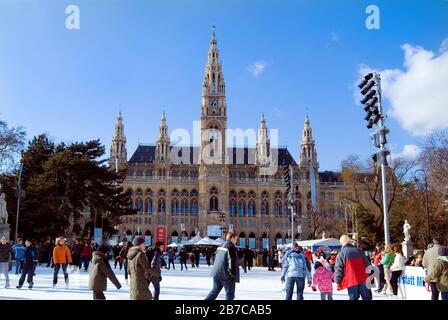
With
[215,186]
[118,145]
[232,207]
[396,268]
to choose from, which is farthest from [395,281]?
[118,145]

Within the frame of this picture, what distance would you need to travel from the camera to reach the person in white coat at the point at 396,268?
42.9 ft

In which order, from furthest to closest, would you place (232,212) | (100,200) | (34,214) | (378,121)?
(232,212), (100,200), (34,214), (378,121)

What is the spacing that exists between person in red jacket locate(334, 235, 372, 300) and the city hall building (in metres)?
68.4

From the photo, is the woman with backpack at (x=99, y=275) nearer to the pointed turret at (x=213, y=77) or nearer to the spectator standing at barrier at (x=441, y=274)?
the spectator standing at barrier at (x=441, y=274)

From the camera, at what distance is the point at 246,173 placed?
81750 mm

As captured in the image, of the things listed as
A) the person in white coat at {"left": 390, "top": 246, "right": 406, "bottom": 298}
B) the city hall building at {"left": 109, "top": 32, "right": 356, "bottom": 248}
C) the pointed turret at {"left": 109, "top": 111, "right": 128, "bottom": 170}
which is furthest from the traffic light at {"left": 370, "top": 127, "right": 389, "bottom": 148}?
the pointed turret at {"left": 109, "top": 111, "right": 128, "bottom": 170}

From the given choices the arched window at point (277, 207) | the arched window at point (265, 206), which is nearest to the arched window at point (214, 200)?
the arched window at point (265, 206)

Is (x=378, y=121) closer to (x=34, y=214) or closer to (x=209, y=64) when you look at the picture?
(x=34, y=214)

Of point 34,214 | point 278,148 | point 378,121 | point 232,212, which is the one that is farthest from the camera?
point 278,148

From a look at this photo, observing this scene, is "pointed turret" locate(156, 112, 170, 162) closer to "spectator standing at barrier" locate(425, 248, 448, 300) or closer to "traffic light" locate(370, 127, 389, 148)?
"traffic light" locate(370, 127, 389, 148)

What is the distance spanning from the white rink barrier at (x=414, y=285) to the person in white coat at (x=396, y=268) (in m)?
0.11

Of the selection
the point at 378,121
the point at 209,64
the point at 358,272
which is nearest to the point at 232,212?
the point at 209,64

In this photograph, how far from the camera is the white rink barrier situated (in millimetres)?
11797
